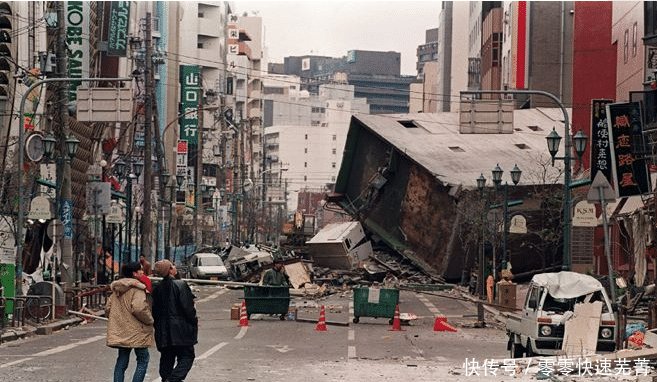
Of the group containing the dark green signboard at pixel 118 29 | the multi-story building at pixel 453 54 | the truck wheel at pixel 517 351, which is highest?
the multi-story building at pixel 453 54

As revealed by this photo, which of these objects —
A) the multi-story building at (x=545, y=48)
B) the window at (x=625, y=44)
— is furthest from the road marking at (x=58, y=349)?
the multi-story building at (x=545, y=48)

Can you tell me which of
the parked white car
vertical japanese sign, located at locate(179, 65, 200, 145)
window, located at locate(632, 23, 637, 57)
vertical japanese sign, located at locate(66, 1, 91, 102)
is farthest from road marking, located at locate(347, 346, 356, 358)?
vertical japanese sign, located at locate(179, 65, 200, 145)

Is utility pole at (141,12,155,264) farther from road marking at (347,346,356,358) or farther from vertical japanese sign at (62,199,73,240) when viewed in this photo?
road marking at (347,346,356,358)

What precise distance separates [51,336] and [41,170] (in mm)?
17434

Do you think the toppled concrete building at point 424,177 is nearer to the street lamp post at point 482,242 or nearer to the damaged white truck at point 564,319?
the street lamp post at point 482,242

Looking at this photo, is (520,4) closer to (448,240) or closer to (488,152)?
(488,152)

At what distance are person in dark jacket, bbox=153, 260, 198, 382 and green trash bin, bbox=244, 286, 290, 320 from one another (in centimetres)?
2046

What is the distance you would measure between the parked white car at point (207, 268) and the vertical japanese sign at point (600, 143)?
28.4 metres

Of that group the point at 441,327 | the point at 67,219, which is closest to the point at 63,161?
the point at 67,219

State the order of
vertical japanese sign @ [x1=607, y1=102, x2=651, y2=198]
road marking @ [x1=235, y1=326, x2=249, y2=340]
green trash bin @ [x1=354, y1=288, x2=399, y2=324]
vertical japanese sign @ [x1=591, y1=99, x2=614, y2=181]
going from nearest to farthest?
road marking @ [x1=235, y1=326, x2=249, y2=340] < green trash bin @ [x1=354, y1=288, x2=399, y2=324] < vertical japanese sign @ [x1=607, y1=102, x2=651, y2=198] < vertical japanese sign @ [x1=591, y1=99, x2=614, y2=181]

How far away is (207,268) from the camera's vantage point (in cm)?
6931

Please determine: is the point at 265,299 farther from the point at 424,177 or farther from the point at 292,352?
the point at 424,177

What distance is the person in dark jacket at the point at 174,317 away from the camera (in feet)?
52.4

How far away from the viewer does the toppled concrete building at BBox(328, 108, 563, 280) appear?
66.8 metres
